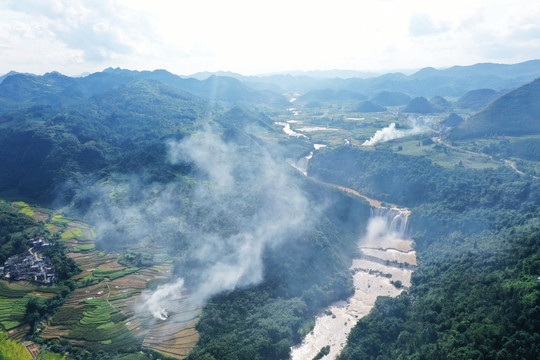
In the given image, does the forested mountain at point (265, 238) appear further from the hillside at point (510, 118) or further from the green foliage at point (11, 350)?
the green foliage at point (11, 350)

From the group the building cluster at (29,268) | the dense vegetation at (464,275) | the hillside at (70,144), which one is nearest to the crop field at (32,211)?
the hillside at (70,144)

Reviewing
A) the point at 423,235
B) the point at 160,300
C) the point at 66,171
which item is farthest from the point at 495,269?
the point at 66,171

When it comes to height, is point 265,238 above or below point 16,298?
above

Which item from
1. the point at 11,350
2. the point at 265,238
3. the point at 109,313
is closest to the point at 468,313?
the point at 265,238

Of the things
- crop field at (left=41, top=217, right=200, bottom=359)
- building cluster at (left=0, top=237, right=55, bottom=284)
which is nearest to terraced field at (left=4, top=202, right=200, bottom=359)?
crop field at (left=41, top=217, right=200, bottom=359)

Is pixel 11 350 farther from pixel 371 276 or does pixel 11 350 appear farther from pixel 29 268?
pixel 371 276

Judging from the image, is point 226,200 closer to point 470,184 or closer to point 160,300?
point 160,300
